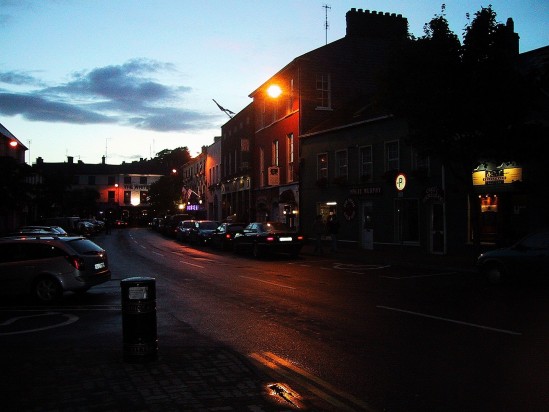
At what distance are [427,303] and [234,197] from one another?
40.2m

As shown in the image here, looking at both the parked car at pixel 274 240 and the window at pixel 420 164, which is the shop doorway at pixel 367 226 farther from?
the parked car at pixel 274 240

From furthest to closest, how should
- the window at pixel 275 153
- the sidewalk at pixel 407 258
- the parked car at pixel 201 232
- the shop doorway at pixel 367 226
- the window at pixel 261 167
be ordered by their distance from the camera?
Result: 1. the window at pixel 261 167
2. the window at pixel 275 153
3. the parked car at pixel 201 232
4. the shop doorway at pixel 367 226
5. the sidewalk at pixel 407 258

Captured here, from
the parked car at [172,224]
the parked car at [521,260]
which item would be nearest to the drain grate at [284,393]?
the parked car at [521,260]

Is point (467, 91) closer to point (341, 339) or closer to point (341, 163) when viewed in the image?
point (341, 339)

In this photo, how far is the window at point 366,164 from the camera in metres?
27.2

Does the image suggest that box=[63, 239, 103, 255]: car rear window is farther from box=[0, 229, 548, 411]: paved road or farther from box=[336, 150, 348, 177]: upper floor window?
box=[336, 150, 348, 177]: upper floor window

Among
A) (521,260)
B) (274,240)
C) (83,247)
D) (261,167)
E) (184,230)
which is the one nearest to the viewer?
(83,247)

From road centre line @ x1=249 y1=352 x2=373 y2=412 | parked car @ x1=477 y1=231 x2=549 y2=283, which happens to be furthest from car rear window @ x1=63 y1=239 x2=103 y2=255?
parked car @ x1=477 y1=231 x2=549 y2=283

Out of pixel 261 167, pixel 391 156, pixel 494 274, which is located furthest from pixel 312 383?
pixel 261 167

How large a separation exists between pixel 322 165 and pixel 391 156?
610cm

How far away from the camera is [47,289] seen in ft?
39.5

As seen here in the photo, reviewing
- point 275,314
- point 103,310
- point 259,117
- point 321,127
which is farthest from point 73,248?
point 259,117

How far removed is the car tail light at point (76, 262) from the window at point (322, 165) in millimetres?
20058

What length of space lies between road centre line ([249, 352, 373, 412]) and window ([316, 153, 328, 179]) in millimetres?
24323
